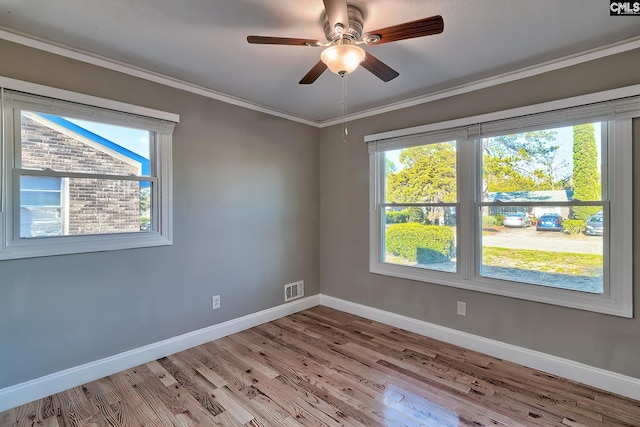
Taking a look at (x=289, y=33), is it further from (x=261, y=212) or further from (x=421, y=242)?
(x=421, y=242)

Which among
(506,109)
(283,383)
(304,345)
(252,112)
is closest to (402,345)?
(304,345)

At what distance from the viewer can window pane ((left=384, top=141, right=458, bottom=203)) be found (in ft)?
10.0

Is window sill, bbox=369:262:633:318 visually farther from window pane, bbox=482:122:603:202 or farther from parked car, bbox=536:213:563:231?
window pane, bbox=482:122:603:202

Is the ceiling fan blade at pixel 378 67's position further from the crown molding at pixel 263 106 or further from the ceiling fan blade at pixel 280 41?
the crown molding at pixel 263 106

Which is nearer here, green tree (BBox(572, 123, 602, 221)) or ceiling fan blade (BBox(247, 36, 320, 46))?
ceiling fan blade (BBox(247, 36, 320, 46))

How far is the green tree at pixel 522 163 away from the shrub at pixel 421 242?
0.64 meters

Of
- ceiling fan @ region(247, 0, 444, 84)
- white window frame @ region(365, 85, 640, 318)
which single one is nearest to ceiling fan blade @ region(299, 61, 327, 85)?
ceiling fan @ region(247, 0, 444, 84)

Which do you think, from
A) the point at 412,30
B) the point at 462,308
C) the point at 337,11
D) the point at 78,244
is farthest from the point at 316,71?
the point at 462,308

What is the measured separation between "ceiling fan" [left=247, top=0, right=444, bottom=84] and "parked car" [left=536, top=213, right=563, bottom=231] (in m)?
1.83

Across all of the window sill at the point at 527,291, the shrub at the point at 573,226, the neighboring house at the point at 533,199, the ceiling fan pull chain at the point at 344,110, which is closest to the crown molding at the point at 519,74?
the ceiling fan pull chain at the point at 344,110

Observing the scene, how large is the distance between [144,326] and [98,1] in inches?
93.2

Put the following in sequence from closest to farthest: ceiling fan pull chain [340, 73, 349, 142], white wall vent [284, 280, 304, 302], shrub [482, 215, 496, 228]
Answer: shrub [482, 215, 496, 228] → ceiling fan pull chain [340, 73, 349, 142] → white wall vent [284, 280, 304, 302]

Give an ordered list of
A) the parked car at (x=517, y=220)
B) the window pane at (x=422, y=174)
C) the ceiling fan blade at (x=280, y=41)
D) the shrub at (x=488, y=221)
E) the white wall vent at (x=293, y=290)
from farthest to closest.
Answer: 1. the white wall vent at (x=293, y=290)
2. the window pane at (x=422, y=174)
3. the shrub at (x=488, y=221)
4. the parked car at (x=517, y=220)
5. the ceiling fan blade at (x=280, y=41)

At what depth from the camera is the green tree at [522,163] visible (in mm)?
2484
